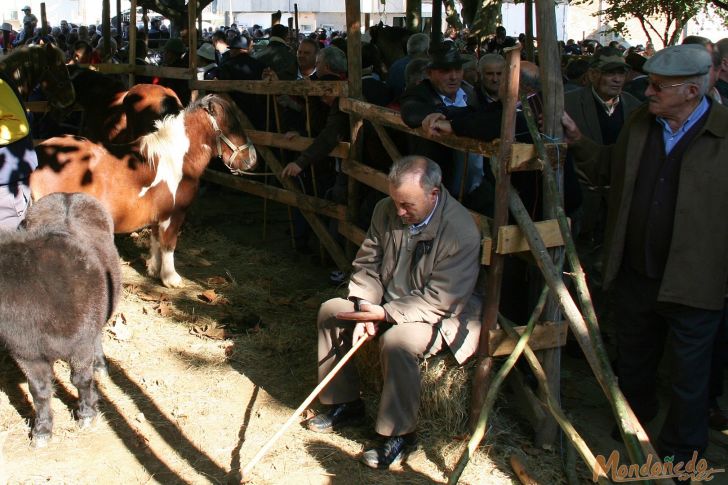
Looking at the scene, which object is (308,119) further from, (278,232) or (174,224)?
(278,232)

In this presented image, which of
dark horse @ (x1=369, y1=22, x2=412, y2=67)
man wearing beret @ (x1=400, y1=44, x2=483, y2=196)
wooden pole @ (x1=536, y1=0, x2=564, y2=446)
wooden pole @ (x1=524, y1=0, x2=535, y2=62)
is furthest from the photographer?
dark horse @ (x1=369, y1=22, x2=412, y2=67)

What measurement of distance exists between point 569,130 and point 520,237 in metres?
0.64

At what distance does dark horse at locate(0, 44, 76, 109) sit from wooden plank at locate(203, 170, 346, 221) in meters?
1.93

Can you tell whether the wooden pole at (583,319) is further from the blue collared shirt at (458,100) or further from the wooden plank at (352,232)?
the wooden plank at (352,232)

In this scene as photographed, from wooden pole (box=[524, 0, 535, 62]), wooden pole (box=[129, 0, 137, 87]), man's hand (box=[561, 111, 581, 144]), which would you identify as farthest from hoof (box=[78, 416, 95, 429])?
wooden pole (box=[129, 0, 137, 87])

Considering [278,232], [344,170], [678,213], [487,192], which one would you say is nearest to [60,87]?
[278,232]

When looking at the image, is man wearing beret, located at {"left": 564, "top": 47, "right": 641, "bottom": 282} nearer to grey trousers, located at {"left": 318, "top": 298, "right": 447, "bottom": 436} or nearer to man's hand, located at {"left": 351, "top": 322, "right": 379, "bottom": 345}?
grey trousers, located at {"left": 318, "top": 298, "right": 447, "bottom": 436}

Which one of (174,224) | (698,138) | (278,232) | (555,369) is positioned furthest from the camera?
(278,232)

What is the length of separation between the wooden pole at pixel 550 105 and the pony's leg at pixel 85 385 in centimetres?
261

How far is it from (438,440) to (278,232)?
15.5 ft

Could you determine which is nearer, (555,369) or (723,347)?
(555,369)

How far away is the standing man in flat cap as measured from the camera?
136 inches

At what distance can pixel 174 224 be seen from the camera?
22.1ft

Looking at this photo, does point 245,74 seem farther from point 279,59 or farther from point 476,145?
point 476,145
